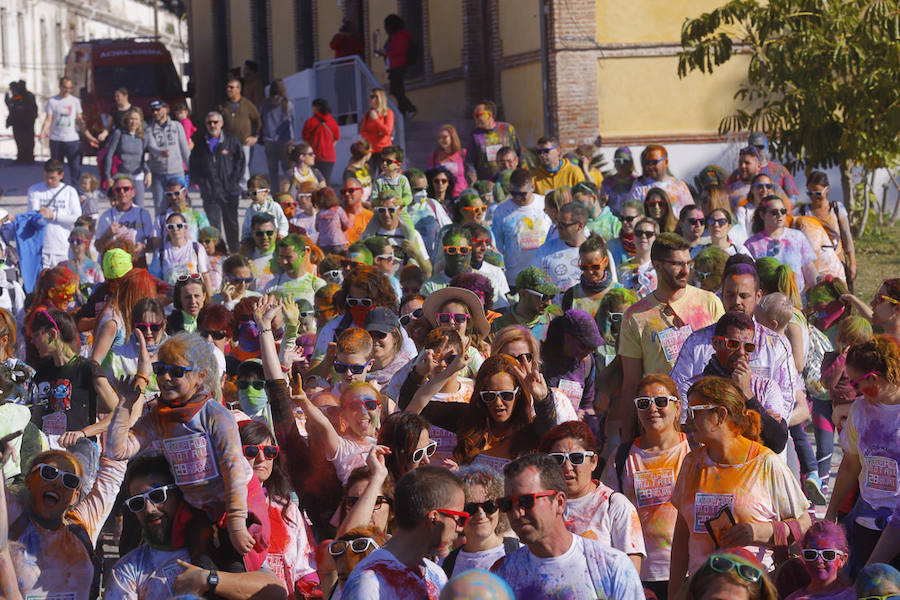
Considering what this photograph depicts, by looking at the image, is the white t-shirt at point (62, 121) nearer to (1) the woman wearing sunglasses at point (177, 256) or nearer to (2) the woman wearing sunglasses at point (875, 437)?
(1) the woman wearing sunglasses at point (177, 256)

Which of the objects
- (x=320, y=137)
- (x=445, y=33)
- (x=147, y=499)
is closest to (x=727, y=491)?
(x=147, y=499)

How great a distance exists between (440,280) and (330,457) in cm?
369

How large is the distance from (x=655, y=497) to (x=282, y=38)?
30.0 m

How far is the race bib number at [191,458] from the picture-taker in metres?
5.34

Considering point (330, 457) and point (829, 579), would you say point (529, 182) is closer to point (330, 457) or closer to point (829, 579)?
point (330, 457)

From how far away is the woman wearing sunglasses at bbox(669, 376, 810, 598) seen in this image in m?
5.42

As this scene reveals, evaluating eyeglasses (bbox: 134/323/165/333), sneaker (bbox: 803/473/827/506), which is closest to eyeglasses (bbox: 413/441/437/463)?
eyeglasses (bbox: 134/323/165/333)

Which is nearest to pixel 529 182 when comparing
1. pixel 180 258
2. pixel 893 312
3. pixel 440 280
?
pixel 440 280

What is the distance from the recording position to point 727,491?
5.47 metres

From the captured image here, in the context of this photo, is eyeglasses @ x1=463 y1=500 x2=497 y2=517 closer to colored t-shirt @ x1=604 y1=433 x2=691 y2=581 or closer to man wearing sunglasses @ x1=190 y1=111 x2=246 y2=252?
colored t-shirt @ x1=604 y1=433 x2=691 y2=581

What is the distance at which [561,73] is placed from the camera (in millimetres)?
21484

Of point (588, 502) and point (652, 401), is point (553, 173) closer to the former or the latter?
point (652, 401)

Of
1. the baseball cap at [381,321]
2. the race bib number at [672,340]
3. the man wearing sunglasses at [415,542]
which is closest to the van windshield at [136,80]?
the baseball cap at [381,321]

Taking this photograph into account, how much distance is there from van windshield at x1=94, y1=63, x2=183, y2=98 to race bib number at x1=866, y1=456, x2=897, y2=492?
82.9 feet
